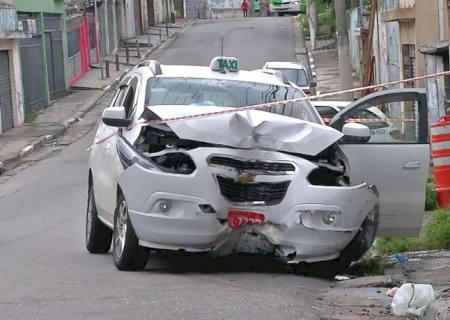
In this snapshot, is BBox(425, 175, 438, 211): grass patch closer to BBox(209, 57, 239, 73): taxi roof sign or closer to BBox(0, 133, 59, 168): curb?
BBox(209, 57, 239, 73): taxi roof sign

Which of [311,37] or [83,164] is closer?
[83,164]

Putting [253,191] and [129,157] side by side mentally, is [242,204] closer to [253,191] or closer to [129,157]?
[253,191]

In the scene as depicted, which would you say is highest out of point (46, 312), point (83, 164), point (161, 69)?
point (161, 69)

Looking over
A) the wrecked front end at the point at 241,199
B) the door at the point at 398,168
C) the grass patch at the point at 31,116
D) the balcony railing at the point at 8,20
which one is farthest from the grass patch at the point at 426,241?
the grass patch at the point at 31,116

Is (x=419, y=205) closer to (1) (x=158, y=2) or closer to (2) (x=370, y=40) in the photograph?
(2) (x=370, y=40)

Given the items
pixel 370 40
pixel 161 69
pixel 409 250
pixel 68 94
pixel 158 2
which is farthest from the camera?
pixel 158 2

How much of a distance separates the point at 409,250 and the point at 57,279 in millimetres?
4274

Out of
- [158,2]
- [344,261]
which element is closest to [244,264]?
[344,261]

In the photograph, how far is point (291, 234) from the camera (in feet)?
28.3

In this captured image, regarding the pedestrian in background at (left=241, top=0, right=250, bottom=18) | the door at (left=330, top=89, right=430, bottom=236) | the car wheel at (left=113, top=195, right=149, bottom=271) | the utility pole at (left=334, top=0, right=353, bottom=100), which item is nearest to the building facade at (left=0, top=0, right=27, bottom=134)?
the utility pole at (left=334, top=0, right=353, bottom=100)

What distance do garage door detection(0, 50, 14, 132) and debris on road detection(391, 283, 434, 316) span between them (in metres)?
24.3

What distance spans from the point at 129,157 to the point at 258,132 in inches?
46.0

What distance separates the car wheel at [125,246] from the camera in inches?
349

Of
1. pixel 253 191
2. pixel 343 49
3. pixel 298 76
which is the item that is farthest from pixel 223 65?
pixel 298 76
